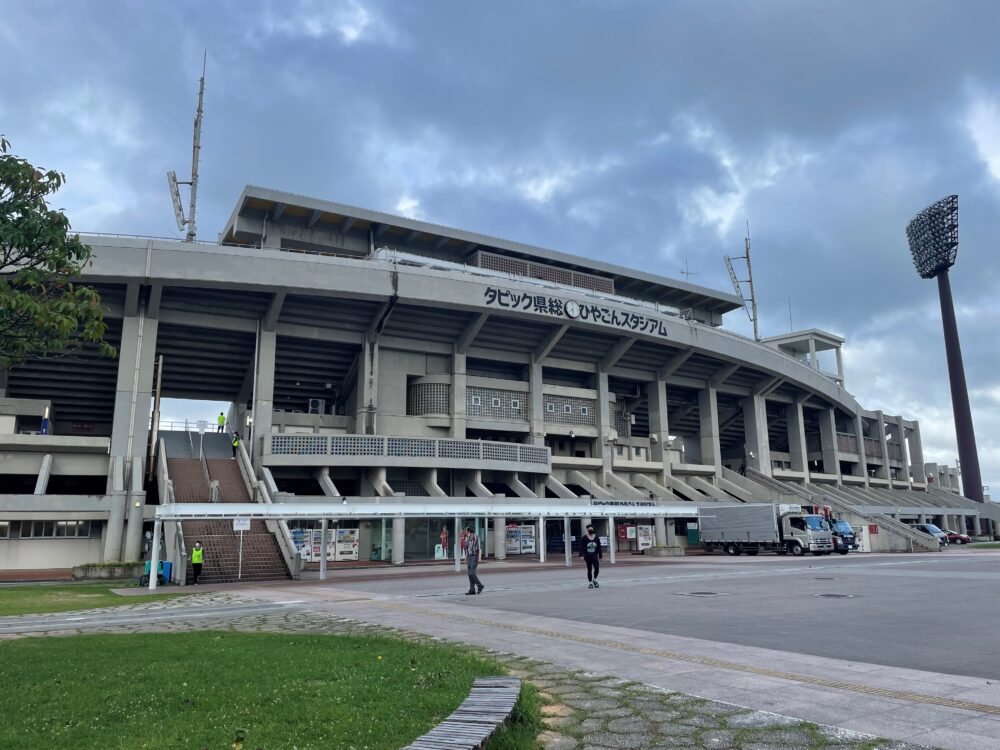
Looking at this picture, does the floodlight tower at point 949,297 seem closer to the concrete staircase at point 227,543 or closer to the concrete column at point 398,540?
the concrete column at point 398,540

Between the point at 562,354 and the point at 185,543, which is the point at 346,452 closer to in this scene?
the point at 185,543

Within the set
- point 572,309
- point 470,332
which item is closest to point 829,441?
point 572,309

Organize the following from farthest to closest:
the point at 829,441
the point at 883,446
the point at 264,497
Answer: the point at 883,446 < the point at 829,441 < the point at 264,497

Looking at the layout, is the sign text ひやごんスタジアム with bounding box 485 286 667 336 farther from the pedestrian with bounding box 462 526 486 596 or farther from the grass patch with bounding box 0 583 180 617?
the grass patch with bounding box 0 583 180 617

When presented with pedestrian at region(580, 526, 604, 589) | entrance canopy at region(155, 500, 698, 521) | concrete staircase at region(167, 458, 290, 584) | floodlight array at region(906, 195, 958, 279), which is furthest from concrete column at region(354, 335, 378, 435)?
floodlight array at region(906, 195, 958, 279)

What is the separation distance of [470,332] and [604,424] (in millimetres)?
14562

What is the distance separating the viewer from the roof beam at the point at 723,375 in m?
64.6

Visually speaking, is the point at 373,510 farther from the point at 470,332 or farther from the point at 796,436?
the point at 796,436

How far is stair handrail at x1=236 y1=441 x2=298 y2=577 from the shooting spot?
30597 mm

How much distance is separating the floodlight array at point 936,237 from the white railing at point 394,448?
7237 cm

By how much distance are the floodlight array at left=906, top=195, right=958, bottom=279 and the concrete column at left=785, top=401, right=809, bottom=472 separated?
35.0 metres

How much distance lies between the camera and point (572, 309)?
5150 cm

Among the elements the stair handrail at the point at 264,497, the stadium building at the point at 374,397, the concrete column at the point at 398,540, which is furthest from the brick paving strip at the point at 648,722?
the concrete column at the point at 398,540

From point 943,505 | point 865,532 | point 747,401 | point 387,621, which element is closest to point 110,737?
point 387,621
